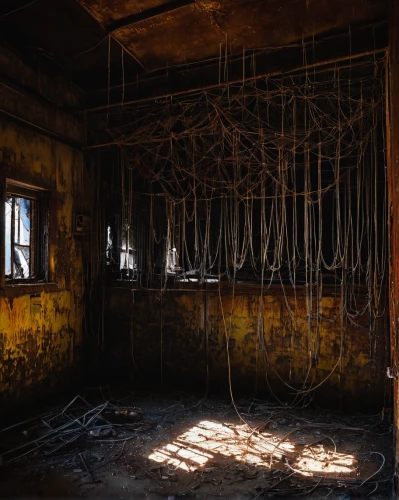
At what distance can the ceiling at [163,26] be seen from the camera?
3.64 metres

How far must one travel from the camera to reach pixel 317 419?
405 cm

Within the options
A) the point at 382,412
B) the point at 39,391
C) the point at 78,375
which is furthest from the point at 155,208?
the point at 382,412

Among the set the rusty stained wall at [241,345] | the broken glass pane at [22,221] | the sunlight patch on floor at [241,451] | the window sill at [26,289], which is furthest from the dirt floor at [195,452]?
the broken glass pane at [22,221]

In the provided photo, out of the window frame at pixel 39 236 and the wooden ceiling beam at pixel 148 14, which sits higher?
the wooden ceiling beam at pixel 148 14

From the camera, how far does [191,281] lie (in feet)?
16.5

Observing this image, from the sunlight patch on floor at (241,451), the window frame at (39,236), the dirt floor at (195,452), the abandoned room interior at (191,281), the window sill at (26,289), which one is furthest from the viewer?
the window frame at (39,236)

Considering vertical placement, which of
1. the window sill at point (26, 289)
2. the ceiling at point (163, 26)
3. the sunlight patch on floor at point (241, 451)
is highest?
the ceiling at point (163, 26)

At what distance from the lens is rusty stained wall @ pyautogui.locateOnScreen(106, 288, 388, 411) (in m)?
4.27

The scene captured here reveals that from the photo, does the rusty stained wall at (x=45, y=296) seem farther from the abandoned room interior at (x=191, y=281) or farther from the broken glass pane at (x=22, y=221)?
the broken glass pane at (x=22, y=221)

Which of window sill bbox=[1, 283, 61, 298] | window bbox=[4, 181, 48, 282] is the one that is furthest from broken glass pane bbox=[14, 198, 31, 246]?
window sill bbox=[1, 283, 61, 298]

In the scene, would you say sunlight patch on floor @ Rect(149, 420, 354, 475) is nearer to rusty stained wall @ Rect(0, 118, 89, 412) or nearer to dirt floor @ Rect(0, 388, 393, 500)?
dirt floor @ Rect(0, 388, 393, 500)

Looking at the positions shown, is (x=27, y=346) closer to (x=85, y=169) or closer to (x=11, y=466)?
(x=11, y=466)

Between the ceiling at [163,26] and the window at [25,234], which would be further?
the window at [25,234]

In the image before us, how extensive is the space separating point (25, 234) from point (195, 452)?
2.94 m
